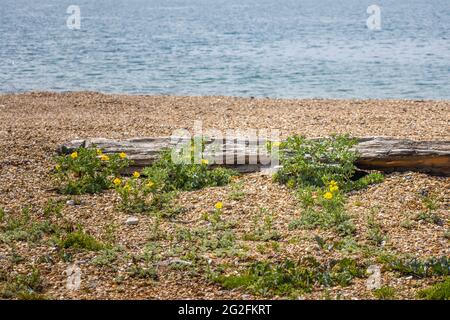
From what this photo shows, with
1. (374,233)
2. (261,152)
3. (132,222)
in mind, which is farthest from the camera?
(261,152)

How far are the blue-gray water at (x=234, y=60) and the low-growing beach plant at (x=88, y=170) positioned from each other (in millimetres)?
13400

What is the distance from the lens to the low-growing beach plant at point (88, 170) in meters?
9.48

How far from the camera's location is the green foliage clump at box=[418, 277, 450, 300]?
634 cm

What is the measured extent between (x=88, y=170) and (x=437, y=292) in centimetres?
539

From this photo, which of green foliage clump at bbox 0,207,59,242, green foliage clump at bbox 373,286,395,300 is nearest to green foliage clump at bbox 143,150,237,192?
green foliage clump at bbox 0,207,59,242

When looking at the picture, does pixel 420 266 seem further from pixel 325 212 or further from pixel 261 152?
pixel 261 152

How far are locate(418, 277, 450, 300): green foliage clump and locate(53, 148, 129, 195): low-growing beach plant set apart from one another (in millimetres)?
4984

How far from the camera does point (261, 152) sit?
1010cm

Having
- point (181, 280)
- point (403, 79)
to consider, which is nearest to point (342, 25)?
point (403, 79)

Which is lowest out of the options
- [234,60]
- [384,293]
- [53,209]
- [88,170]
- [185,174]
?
[234,60]

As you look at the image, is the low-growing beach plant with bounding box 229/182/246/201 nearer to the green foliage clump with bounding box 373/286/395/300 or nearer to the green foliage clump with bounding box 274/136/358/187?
the green foliage clump with bounding box 274/136/358/187

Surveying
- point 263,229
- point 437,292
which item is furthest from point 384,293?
point 263,229

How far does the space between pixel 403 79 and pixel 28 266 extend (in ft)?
71.5

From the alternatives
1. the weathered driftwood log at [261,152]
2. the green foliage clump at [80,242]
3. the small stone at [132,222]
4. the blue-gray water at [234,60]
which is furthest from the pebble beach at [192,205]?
the blue-gray water at [234,60]
